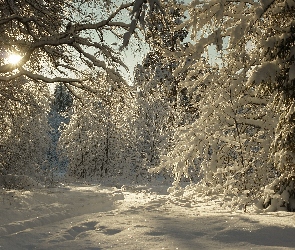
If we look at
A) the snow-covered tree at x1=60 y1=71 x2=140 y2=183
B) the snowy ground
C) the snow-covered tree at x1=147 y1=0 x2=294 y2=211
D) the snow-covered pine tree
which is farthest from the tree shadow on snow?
the snow-covered tree at x1=60 y1=71 x2=140 y2=183

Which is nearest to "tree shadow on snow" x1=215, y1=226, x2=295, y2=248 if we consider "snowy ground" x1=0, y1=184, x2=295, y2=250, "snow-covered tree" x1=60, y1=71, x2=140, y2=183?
"snowy ground" x1=0, y1=184, x2=295, y2=250

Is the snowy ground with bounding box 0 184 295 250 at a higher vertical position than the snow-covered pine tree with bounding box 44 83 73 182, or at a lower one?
lower

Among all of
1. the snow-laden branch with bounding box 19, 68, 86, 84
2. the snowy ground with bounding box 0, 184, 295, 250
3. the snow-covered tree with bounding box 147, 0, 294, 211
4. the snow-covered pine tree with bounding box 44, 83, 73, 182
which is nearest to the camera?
Answer: the snowy ground with bounding box 0, 184, 295, 250

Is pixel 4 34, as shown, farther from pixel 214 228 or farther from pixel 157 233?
pixel 214 228

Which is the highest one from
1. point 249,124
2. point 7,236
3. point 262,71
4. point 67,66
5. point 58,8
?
point 58,8

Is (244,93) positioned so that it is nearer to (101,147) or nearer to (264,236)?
(264,236)

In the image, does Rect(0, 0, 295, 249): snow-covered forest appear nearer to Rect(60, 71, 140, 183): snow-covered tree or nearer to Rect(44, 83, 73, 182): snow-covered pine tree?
Rect(44, 83, 73, 182): snow-covered pine tree

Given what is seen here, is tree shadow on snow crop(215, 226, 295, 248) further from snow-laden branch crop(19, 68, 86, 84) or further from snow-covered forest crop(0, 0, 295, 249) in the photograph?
snow-laden branch crop(19, 68, 86, 84)

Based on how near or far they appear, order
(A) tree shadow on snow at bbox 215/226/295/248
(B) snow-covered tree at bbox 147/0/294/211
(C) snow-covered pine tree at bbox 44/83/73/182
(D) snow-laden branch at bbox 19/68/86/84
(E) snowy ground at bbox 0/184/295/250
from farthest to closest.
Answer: (C) snow-covered pine tree at bbox 44/83/73/182 < (D) snow-laden branch at bbox 19/68/86/84 < (B) snow-covered tree at bbox 147/0/294/211 < (E) snowy ground at bbox 0/184/295/250 < (A) tree shadow on snow at bbox 215/226/295/248

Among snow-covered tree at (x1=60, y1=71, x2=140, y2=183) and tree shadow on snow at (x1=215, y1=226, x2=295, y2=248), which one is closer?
tree shadow on snow at (x1=215, y1=226, x2=295, y2=248)

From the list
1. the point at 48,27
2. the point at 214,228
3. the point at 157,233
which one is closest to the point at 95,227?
the point at 157,233

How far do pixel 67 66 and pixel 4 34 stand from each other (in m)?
2.15

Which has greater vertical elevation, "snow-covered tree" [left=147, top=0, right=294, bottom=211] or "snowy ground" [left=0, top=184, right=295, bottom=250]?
"snow-covered tree" [left=147, top=0, right=294, bottom=211]

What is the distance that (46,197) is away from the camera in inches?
385
